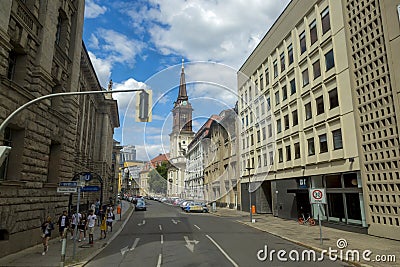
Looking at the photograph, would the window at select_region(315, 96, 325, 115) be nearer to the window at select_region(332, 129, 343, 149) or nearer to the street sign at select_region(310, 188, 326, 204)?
the window at select_region(332, 129, 343, 149)

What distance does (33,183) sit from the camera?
48.7ft

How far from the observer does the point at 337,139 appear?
22.5 meters

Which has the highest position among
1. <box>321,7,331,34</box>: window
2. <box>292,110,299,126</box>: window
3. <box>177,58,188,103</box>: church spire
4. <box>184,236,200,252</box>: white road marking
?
<box>321,7,331,34</box>: window

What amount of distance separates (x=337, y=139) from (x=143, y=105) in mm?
18636

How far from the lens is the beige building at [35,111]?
1256cm

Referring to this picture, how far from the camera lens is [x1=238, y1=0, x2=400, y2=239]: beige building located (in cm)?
1784

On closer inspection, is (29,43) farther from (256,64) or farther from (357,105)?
(256,64)

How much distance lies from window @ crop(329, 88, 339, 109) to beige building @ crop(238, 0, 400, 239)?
0.29 feet

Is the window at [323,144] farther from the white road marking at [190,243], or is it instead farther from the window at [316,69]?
the white road marking at [190,243]

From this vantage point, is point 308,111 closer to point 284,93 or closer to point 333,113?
point 333,113

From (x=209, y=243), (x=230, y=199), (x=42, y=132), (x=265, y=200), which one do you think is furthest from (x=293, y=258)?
(x=230, y=199)

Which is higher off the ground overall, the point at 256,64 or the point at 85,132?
the point at 256,64

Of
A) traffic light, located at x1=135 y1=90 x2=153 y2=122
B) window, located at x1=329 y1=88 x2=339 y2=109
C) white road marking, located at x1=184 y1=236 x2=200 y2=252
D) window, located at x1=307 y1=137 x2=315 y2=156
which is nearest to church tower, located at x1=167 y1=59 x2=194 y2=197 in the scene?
traffic light, located at x1=135 y1=90 x2=153 y2=122

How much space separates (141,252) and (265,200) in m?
26.0
